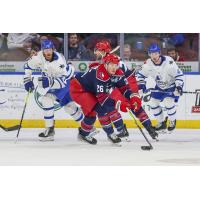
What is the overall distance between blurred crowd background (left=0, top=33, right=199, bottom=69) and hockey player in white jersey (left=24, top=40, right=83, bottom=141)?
1014 millimetres

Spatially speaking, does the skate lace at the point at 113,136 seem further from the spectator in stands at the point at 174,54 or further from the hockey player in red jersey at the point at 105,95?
the spectator in stands at the point at 174,54

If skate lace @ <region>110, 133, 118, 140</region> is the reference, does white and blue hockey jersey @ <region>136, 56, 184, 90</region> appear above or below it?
above

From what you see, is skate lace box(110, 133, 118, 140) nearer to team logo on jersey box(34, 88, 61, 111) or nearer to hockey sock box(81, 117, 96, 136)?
hockey sock box(81, 117, 96, 136)

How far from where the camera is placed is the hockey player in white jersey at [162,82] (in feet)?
24.3

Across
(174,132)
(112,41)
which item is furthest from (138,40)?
(174,132)

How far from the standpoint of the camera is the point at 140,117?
6980 millimetres

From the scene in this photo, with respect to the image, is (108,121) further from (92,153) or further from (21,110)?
(21,110)

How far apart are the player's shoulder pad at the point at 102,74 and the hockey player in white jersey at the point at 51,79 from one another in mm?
533

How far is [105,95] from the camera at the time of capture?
6.71m

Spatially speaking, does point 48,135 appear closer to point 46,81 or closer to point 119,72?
point 46,81

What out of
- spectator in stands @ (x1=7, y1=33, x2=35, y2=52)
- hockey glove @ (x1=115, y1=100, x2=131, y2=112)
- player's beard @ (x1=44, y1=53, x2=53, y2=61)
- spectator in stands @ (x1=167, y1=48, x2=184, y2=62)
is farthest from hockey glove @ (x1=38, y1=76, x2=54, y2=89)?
spectator in stands @ (x1=167, y1=48, x2=184, y2=62)

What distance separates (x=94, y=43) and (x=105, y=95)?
162 cm

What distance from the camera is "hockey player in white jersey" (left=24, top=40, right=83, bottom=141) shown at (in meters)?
7.09

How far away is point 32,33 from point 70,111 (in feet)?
4.79
